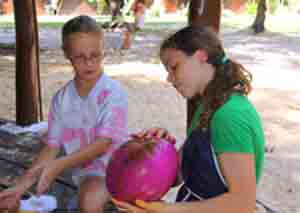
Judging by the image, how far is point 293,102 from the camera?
6.68 metres

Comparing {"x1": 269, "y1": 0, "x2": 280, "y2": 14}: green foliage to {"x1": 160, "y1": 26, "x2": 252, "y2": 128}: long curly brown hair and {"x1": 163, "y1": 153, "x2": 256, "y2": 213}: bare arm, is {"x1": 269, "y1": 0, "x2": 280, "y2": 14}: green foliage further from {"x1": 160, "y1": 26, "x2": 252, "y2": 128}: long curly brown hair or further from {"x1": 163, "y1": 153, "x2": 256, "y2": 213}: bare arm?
{"x1": 163, "y1": 153, "x2": 256, "y2": 213}: bare arm

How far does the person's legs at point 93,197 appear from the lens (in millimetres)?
2059

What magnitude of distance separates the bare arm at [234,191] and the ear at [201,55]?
294mm

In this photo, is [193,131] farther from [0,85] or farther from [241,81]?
[0,85]

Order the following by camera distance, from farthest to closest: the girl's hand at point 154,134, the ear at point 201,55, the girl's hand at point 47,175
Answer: the girl's hand at point 47,175 < the girl's hand at point 154,134 < the ear at point 201,55

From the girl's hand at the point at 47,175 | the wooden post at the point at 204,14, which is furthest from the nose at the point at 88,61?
the wooden post at the point at 204,14

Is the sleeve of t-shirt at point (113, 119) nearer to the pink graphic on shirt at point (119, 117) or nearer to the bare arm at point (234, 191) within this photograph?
the pink graphic on shirt at point (119, 117)

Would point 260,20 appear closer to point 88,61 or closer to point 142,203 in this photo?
point 88,61

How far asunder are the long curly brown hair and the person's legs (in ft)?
2.43

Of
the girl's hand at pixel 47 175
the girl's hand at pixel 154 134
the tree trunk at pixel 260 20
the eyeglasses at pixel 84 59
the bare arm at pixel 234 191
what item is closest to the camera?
the bare arm at pixel 234 191

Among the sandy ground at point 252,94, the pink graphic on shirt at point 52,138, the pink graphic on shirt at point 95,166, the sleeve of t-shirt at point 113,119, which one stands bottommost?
the sandy ground at point 252,94

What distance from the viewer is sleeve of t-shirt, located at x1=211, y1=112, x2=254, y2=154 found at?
1.39m

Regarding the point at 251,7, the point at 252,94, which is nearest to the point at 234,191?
the point at 252,94

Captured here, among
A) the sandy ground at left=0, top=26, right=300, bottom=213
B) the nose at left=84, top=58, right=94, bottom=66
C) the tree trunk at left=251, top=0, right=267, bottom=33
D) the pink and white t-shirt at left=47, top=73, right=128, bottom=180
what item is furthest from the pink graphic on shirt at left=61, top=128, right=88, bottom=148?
the tree trunk at left=251, top=0, right=267, bottom=33
